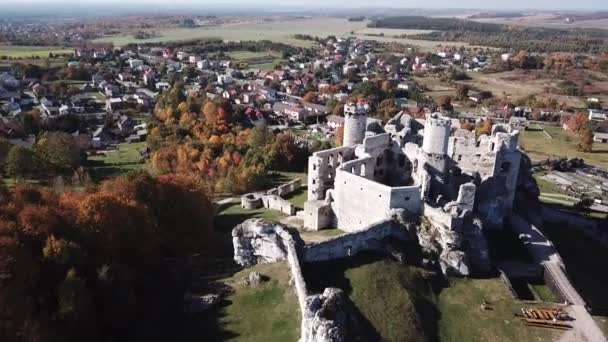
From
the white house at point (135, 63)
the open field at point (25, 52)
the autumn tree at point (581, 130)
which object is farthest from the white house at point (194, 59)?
the autumn tree at point (581, 130)

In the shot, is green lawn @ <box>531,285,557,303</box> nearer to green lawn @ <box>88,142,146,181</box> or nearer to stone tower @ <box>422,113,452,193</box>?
stone tower @ <box>422,113,452,193</box>

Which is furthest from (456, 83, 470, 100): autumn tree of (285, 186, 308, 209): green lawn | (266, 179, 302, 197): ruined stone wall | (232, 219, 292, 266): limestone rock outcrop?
(232, 219, 292, 266): limestone rock outcrop

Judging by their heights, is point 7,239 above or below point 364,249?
above

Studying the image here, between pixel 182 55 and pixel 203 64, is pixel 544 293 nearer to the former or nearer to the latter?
pixel 203 64

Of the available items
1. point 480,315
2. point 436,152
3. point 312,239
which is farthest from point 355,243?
point 436,152

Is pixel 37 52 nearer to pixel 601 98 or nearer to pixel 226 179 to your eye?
pixel 226 179

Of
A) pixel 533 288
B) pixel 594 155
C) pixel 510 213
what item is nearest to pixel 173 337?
pixel 533 288

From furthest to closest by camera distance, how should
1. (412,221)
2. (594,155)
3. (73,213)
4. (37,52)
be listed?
(37,52) → (594,155) → (412,221) → (73,213)
